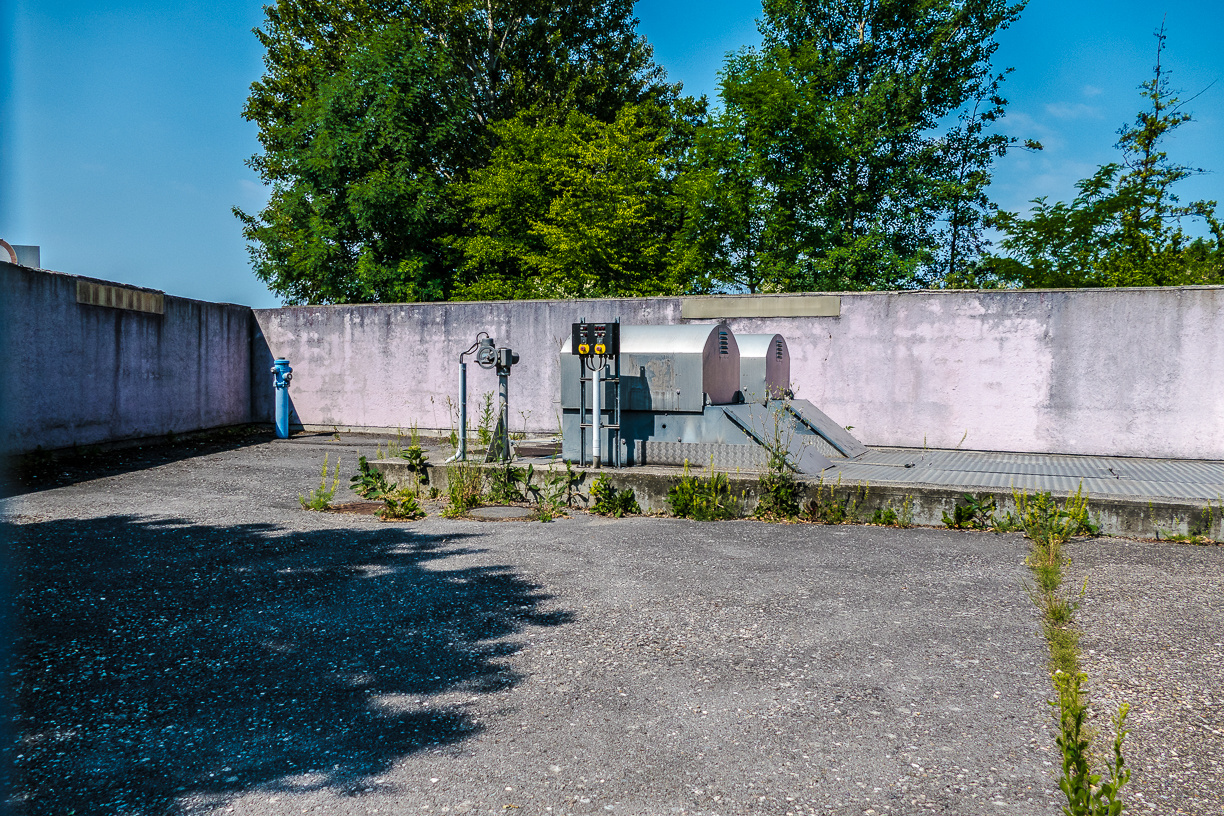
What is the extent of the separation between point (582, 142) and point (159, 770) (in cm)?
2314

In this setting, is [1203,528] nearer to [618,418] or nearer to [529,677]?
[618,418]

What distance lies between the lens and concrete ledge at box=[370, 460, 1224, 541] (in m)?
6.54

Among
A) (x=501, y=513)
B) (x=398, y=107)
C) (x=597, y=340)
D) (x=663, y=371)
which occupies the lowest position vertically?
(x=501, y=513)

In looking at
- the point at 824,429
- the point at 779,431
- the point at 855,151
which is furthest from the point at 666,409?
the point at 855,151

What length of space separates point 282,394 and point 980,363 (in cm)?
1232

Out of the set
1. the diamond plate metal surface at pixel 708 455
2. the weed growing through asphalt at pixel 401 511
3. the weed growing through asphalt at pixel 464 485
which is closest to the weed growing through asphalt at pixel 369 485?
the weed growing through asphalt at pixel 401 511

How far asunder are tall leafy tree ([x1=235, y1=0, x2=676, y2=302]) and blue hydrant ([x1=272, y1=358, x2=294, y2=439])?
26.0 feet

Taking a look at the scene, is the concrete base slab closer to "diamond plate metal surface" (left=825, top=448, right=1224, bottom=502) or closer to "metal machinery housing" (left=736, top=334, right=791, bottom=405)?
"diamond plate metal surface" (left=825, top=448, right=1224, bottom=502)

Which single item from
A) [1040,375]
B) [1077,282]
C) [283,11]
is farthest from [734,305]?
[283,11]

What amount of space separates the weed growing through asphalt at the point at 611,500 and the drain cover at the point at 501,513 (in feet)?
2.24

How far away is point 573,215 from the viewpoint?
2283 centimetres

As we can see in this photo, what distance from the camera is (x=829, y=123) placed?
20.8 meters

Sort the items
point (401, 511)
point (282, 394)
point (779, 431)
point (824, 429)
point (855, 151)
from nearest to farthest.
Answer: point (401, 511) → point (779, 431) → point (824, 429) → point (282, 394) → point (855, 151)

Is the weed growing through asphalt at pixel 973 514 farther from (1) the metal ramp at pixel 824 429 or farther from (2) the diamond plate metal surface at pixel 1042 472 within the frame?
(1) the metal ramp at pixel 824 429
